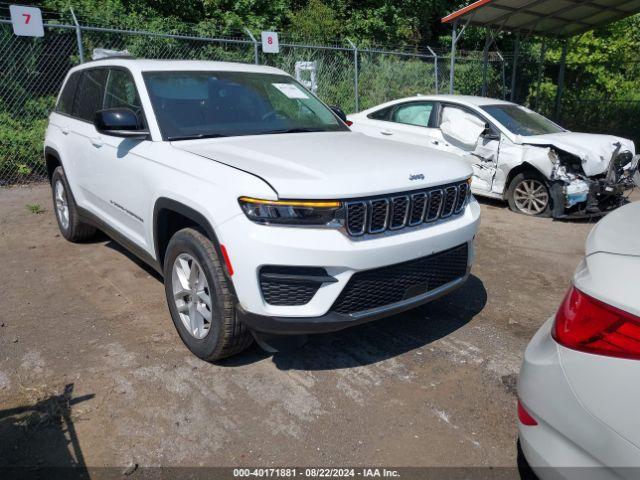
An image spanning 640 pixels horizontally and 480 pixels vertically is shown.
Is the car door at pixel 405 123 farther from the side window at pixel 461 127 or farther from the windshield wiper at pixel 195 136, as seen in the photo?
the windshield wiper at pixel 195 136

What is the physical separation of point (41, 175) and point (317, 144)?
7.33 metres

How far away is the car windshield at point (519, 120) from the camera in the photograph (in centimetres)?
736

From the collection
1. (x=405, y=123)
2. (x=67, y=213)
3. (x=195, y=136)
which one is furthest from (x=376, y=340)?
(x=405, y=123)

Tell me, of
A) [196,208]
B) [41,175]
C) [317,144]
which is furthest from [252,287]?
[41,175]

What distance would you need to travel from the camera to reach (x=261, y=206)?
2.65m

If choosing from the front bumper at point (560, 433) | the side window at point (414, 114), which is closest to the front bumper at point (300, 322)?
the front bumper at point (560, 433)

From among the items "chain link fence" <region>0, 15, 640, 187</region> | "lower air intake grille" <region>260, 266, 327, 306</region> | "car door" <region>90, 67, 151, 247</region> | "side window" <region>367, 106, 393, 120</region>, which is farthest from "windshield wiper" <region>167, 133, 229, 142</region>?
"chain link fence" <region>0, 15, 640, 187</region>

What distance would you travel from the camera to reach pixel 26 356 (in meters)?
3.40

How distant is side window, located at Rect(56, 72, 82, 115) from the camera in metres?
5.12

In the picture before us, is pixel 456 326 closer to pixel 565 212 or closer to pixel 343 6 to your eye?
pixel 565 212

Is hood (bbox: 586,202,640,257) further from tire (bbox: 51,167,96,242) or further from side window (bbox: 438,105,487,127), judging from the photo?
side window (bbox: 438,105,487,127)

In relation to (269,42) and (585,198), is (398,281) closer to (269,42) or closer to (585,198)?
(585,198)

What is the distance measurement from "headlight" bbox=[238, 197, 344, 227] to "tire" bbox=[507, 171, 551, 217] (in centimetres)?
512

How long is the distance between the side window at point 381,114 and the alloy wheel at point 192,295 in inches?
236
